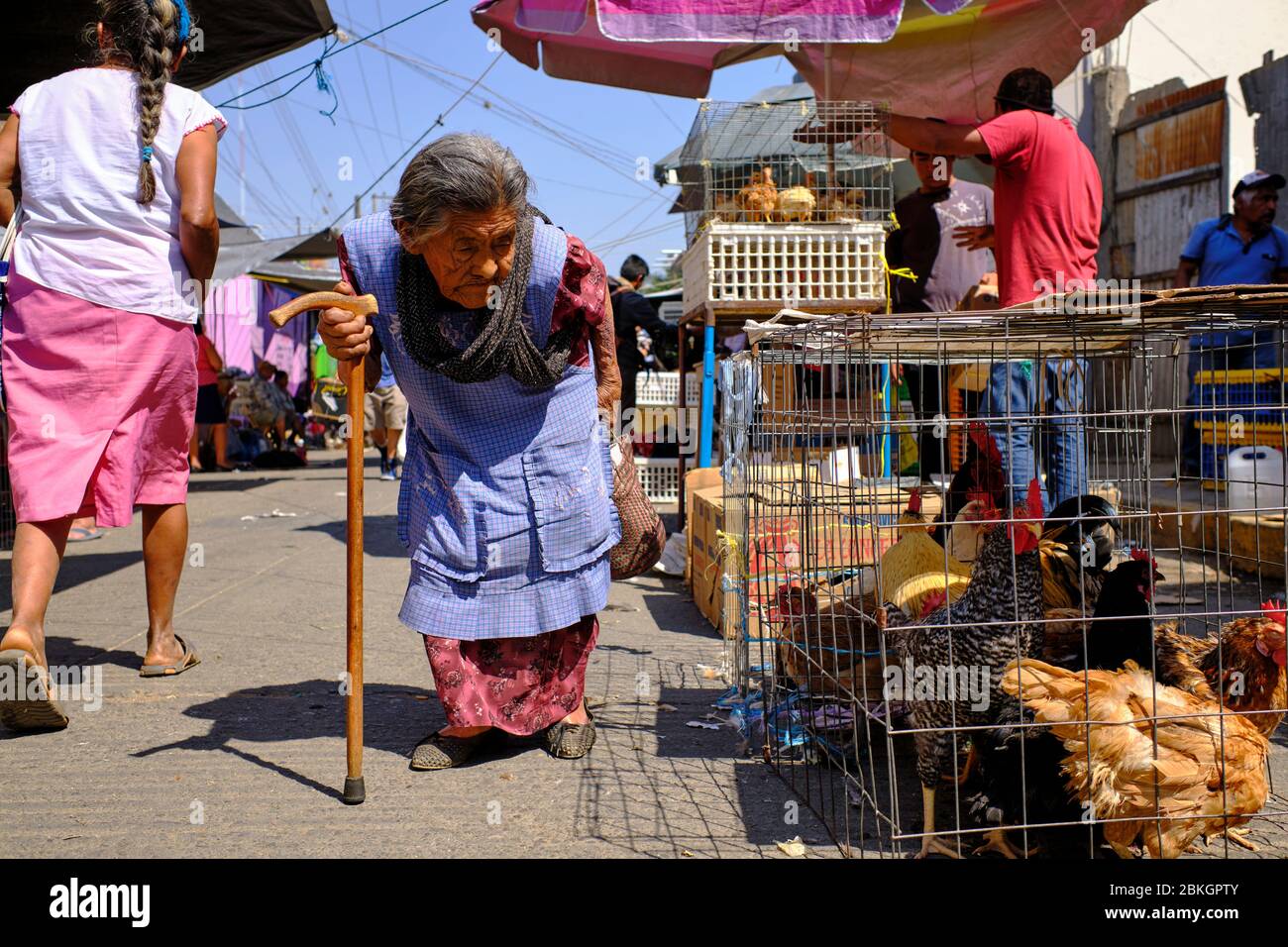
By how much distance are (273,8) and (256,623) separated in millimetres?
3566

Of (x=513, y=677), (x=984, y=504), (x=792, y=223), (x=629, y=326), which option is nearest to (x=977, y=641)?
(x=984, y=504)

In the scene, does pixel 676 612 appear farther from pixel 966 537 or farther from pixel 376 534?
pixel 376 534

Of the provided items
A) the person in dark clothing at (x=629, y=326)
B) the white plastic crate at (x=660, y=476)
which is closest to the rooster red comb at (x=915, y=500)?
the person in dark clothing at (x=629, y=326)

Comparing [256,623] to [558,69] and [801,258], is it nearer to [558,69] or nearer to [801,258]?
[801,258]

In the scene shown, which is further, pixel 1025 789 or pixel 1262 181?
pixel 1262 181

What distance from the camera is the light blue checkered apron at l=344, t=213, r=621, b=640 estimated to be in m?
3.07

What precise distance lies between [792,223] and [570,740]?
11.2ft

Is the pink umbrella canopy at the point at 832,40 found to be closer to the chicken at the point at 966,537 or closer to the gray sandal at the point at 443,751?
the chicken at the point at 966,537

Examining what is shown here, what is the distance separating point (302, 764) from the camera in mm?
3027

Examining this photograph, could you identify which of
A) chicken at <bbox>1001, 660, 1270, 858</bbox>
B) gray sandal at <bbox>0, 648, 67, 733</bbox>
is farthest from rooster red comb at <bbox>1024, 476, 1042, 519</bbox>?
gray sandal at <bbox>0, 648, 67, 733</bbox>

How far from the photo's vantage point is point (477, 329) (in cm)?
298

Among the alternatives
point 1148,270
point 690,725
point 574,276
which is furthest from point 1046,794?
point 1148,270

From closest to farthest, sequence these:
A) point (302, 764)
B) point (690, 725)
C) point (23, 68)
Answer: point (302, 764) < point (690, 725) < point (23, 68)

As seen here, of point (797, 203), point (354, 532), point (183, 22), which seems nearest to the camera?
point (354, 532)
